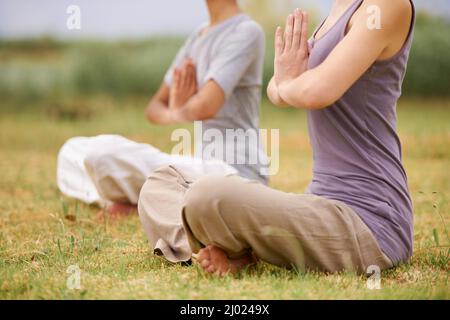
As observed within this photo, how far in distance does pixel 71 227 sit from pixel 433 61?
232 inches

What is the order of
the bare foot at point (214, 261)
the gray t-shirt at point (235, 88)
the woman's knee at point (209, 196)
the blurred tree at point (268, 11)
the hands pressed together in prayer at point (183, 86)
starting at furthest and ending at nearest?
1. the blurred tree at point (268, 11)
2. the hands pressed together in prayer at point (183, 86)
3. the gray t-shirt at point (235, 88)
4. the bare foot at point (214, 261)
5. the woman's knee at point (209, 196)

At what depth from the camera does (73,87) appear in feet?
28.8

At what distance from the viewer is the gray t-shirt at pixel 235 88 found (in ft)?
11.3

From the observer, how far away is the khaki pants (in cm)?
→ 197

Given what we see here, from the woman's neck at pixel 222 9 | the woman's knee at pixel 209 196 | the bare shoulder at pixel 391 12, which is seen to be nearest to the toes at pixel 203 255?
the woman's knee at pixel 209 196

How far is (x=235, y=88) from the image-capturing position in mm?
3600

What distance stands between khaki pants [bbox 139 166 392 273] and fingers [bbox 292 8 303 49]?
0.46m

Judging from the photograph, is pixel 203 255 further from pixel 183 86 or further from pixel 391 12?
pixel 183 86

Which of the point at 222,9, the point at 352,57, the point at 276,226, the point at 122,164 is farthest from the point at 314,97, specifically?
the point at 222,9

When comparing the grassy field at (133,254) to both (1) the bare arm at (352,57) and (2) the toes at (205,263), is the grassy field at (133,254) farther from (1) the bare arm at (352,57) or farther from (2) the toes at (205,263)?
(1) the bare arm at (352,57)

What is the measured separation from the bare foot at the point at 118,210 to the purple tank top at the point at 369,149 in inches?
55.1

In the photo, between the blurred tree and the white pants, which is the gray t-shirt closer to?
the white pants

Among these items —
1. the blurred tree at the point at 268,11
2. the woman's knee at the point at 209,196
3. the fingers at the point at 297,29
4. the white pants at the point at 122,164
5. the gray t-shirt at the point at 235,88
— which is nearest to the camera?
the woman's knee at the point at 209,196
